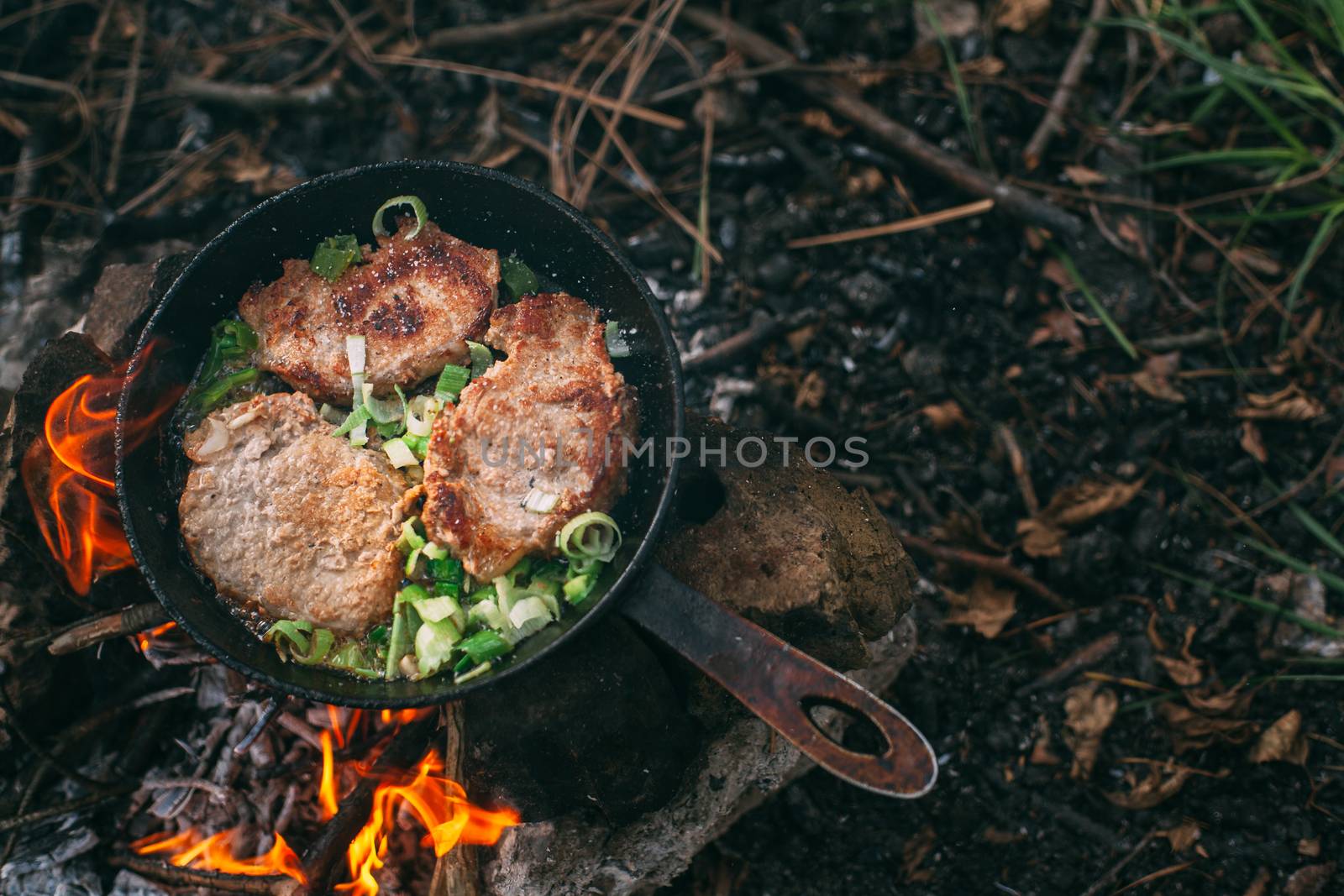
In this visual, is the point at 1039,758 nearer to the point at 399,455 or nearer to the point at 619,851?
the point at 619,851

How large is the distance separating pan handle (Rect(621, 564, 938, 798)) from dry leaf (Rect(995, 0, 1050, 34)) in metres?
3.44

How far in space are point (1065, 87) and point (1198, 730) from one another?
3022 millimetres

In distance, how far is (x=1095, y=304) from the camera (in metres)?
3.97

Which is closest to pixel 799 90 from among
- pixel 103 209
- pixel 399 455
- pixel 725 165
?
pixel 725 165

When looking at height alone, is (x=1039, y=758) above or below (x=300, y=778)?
above

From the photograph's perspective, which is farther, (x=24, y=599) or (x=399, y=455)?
(x=24, y=599)

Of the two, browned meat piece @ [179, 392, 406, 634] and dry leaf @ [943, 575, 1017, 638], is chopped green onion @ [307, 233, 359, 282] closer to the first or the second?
browned meat piece @ [179, 392, 406, 634]

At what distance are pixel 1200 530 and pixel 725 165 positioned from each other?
2.80m

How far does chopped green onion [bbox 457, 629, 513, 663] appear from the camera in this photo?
111 inches

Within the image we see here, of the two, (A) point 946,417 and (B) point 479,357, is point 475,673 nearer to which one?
(B) point 479,357

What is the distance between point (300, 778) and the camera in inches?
137

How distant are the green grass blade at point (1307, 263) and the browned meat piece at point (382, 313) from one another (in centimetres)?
349

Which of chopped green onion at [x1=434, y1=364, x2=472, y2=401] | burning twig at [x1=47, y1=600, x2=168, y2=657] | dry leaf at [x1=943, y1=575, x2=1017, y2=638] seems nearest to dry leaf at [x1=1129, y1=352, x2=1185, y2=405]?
dry leaf at [x1=943, y1=575, x2=1017, y2=638]

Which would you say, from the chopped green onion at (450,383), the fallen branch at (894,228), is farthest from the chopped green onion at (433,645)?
the fallen branch at (894,228)
